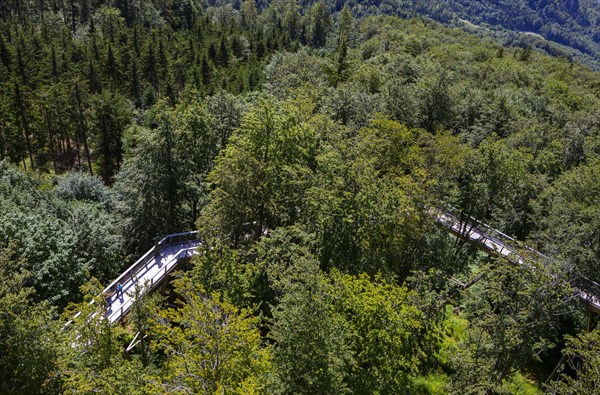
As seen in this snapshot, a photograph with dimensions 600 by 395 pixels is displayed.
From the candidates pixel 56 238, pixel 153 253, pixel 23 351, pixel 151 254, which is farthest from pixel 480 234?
pixel 23 351

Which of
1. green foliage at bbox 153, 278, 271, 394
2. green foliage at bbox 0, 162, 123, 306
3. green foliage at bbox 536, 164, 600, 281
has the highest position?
green foliage at bbox 153, 278, 271, 394

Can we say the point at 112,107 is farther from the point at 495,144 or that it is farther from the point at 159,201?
the point at 495,144

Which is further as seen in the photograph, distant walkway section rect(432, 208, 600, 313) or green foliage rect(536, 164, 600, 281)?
distant walkway section rect(432, 208, 600, 313)

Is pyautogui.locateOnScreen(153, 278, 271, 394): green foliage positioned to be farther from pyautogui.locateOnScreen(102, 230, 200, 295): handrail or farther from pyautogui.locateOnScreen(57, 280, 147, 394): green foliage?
pyautogui.locateOnScreen(102, 230, 200, 295): handrail

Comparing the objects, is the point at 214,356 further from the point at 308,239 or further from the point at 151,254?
the point at 151,254

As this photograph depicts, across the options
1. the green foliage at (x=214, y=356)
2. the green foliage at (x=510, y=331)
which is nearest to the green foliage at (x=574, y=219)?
the green foliage at (x=510, y=331)

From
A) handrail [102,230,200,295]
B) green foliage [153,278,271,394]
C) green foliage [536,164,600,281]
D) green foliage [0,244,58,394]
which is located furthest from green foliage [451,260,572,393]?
handrail [102,230,200,295]

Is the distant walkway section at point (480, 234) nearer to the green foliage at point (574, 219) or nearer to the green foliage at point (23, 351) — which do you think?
the green foliage at point (574, 219)

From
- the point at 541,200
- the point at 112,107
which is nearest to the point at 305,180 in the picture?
the point at 541,200
